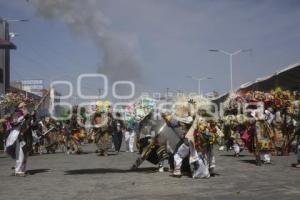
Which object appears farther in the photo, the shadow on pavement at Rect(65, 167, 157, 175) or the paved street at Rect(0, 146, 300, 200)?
the shadow on pavement at Rect(65, 167, 157, 175)

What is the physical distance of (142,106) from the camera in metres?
15.8

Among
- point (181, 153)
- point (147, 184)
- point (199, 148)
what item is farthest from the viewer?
point (181, 153)

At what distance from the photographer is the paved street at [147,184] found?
9789mm

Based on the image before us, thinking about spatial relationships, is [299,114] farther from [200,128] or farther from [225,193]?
[225,193]

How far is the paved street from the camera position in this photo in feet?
32.1

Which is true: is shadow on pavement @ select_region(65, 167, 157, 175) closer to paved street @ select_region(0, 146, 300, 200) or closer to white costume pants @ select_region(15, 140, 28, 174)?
paved street @ select_region(0, 146, 300, 200)

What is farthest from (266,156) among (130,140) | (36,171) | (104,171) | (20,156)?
(130,140)

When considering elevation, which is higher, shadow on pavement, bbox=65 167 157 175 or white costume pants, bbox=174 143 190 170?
white costume pants, bbox=174 143 190 170

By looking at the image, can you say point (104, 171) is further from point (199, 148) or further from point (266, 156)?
point (266, 156)

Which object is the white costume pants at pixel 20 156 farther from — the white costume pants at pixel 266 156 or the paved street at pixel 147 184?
the white costume pants at pixel 266 156

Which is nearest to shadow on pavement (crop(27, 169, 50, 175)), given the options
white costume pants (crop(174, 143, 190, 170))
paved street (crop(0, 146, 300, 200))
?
paved street (crop(0, 146, 300, 200))

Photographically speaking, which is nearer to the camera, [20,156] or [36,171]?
[20,156]

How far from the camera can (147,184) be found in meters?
11.4

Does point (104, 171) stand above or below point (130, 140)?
below
